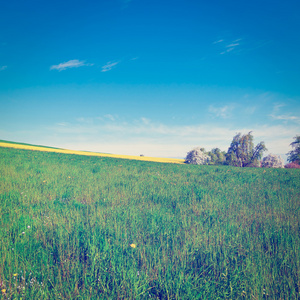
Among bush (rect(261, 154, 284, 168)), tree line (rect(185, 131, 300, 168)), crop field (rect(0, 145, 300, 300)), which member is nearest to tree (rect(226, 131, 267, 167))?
tree line (rect(185, 131, 300, 168))

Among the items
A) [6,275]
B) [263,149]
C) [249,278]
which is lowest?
[6,275]

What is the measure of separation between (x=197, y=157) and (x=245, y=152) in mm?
15583

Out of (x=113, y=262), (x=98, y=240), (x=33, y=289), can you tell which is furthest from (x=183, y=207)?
(x=33, y=289)

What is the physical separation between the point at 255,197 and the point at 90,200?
5583mm

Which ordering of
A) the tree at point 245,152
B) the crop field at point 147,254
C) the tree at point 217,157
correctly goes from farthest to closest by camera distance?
1. the tree at point 217,157
2. the tree at point 245,152
3. the crop field at point 147,254

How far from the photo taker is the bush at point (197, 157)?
64.8m

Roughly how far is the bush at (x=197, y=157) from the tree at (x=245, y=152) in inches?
287

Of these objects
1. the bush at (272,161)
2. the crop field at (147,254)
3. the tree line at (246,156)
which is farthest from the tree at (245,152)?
the crop field at (147,254)

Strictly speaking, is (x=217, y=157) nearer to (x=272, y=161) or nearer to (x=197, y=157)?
(x=197, y=157)

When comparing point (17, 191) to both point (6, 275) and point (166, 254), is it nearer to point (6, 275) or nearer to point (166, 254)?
point (6, 275)

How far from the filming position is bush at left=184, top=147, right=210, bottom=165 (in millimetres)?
64781

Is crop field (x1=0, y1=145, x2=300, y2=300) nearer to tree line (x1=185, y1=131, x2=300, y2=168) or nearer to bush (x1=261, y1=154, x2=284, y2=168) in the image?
tree line (x1=185, y1=131, x2=300, y2=168)

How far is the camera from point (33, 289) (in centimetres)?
222

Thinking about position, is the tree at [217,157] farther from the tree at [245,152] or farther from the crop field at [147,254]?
the crop field at [147,254]
